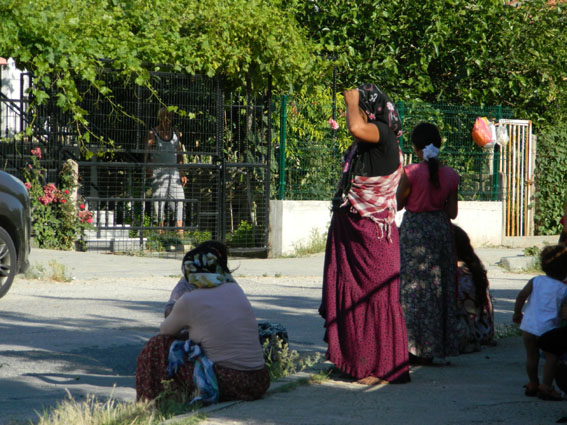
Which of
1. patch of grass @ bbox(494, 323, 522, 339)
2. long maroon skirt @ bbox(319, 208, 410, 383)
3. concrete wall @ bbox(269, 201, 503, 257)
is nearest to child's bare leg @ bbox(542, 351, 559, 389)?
long maroon skirt @ bbox(319, 208, 410, 383)

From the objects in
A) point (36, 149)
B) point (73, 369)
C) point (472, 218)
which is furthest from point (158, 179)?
point (73, 369)

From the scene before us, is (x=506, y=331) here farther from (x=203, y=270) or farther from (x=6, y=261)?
(x=6, y=261)

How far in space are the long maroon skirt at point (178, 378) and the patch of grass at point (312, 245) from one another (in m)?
10.1

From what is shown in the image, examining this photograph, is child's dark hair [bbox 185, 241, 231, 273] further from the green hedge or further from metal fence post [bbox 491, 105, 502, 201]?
the green hedge

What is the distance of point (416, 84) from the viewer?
19578 millimetres

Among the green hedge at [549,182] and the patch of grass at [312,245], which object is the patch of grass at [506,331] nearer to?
the patch of grass at [312,245]

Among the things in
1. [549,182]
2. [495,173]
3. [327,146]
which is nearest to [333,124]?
[327,146]

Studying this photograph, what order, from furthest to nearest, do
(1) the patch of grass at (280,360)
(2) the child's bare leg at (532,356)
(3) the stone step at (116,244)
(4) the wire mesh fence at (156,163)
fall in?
(3) the stone step at (116,244) → (4) the wire mesh fence at (156,163) → (1) the patch of grass at (280,360) → (2) the child's bare leg at (532,356)

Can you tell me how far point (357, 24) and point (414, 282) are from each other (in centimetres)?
1337

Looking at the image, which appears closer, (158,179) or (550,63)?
(158,179)

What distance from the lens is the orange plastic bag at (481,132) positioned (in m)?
17.2

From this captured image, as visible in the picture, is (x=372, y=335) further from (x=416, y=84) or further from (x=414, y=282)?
(x=416, y=84)

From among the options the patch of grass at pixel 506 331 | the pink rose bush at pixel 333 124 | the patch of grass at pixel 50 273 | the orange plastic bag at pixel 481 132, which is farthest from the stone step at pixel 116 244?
the patch of grass at pixel 506 331

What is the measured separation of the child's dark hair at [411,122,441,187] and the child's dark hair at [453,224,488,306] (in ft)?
3.07
